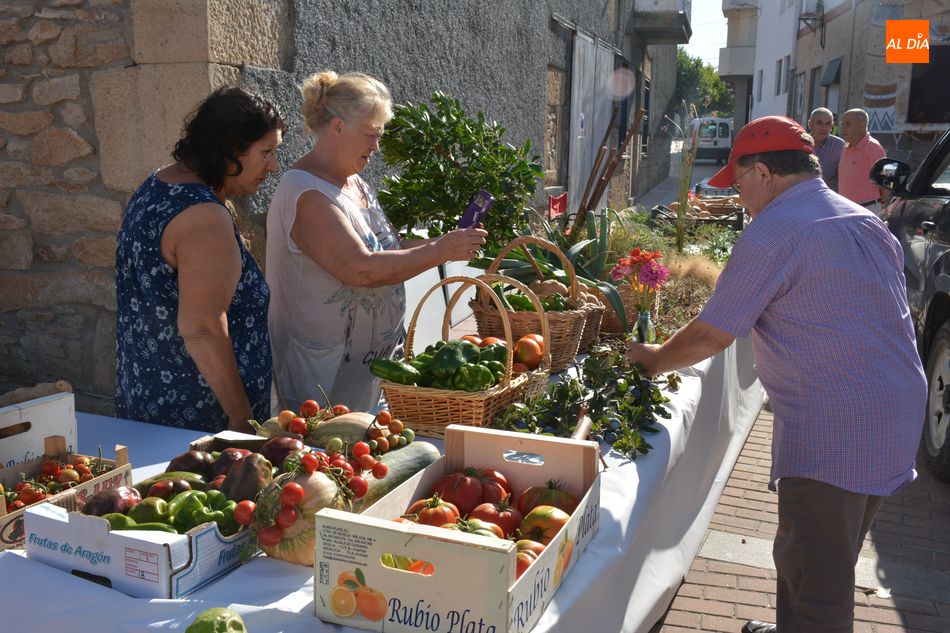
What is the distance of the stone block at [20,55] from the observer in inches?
158

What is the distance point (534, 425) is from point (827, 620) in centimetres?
98

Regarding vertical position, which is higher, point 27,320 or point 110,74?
point 110,74

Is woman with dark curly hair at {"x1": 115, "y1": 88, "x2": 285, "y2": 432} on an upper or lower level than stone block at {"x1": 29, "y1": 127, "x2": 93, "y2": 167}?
lower

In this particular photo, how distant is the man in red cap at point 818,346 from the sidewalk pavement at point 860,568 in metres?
0.93

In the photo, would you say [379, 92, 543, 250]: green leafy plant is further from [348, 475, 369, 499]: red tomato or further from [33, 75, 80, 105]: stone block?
[348, 475, 369, 499]: red tomato

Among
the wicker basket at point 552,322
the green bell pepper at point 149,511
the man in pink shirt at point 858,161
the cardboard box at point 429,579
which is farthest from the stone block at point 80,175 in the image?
the man in pink shirt at point 858,161

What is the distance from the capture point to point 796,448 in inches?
91.4

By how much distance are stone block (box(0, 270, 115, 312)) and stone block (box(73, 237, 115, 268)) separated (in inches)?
1.8

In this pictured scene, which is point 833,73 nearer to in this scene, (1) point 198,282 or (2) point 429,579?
(1) point 198,282

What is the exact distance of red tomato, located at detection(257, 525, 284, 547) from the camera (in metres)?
1.60

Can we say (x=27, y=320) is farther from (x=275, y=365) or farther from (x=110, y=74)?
(x=275, y=365)

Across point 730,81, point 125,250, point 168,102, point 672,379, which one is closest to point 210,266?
point 125,250

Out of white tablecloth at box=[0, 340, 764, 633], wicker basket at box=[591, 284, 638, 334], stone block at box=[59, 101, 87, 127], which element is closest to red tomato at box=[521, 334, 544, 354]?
white tablecloth at box=[0, 340, 764, 633]

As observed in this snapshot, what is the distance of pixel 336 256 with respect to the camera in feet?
8.75
